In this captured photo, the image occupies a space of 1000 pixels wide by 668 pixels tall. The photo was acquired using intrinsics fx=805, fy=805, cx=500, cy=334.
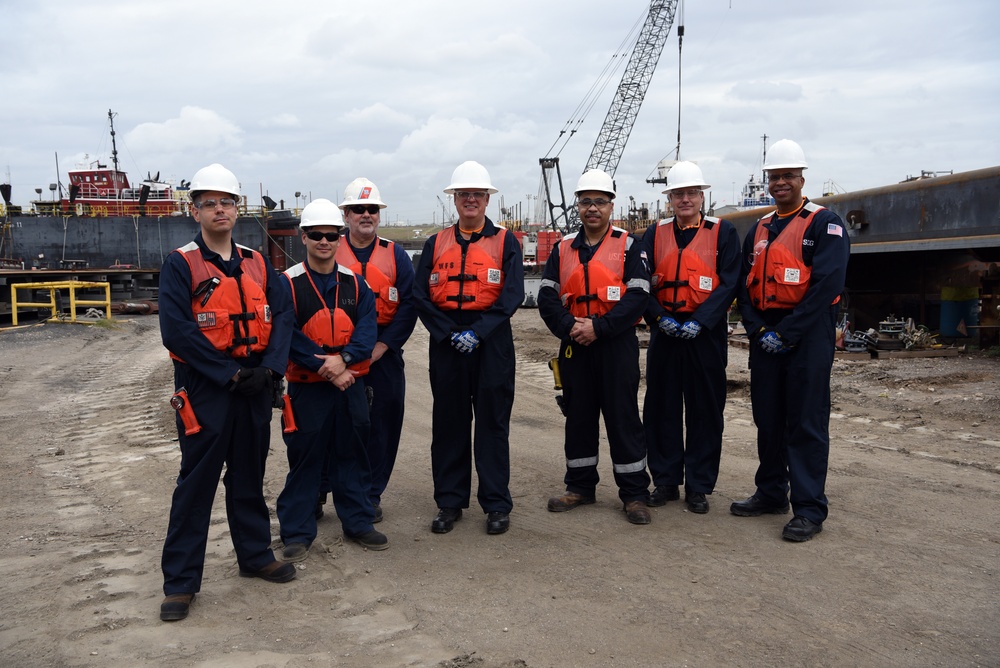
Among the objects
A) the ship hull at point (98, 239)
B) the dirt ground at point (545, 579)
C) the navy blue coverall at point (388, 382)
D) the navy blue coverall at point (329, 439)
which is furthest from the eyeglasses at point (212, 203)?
the ship hull at point (98, 239)

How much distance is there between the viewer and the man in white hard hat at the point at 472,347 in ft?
17.7

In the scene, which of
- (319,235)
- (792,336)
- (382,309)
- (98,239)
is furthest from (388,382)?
(98,239)

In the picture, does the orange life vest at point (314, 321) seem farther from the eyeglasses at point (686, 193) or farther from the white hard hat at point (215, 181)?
the eyeglasses at point (686, 193)

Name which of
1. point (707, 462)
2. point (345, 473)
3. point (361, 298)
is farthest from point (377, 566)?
point (707, 462)

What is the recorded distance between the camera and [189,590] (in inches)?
165

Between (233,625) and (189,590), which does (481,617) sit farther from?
(189,590)

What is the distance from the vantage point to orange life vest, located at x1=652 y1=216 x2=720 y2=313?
5.57 meters

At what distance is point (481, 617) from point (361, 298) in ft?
7.19

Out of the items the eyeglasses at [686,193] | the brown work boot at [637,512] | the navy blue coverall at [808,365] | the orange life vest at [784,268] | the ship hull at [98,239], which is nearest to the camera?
the navy blue coverall at [808,365]

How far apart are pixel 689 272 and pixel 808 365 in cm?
101

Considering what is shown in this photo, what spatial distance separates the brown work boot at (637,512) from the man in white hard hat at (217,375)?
2.24m

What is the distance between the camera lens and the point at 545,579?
4.47 meters

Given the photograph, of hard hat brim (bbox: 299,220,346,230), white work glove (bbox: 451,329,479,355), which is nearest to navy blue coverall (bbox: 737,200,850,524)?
white work glove (bbox: 451,329,479,355)

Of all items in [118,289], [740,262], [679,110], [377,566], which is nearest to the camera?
[377,566]
